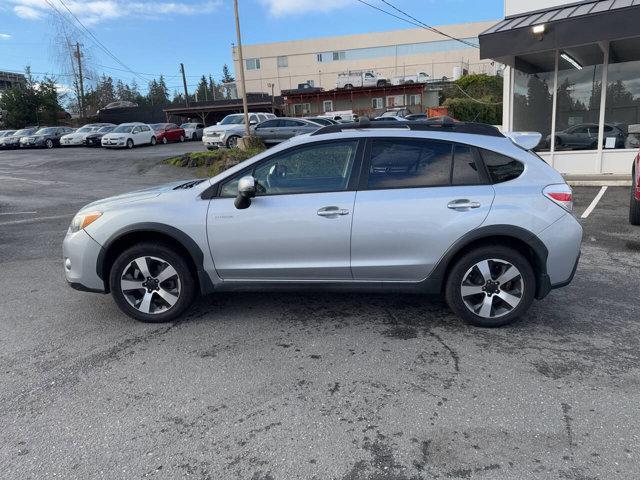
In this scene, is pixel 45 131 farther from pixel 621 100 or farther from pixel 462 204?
pixel 462 204

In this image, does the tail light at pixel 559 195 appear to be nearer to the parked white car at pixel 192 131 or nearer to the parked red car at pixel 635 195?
the parked red car at pixel 635 195

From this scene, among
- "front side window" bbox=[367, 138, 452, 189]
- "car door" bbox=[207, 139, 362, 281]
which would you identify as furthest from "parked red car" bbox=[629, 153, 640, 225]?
"car door" bbox=[207, 139, 362, 281]

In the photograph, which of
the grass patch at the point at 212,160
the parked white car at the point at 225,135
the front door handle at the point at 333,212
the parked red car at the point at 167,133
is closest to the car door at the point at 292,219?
the front door handle at the point at 333,212

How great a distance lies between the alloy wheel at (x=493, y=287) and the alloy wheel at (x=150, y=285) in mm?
2516

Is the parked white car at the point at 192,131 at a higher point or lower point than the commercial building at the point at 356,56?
lower

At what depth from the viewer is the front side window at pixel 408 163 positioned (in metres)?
4.24

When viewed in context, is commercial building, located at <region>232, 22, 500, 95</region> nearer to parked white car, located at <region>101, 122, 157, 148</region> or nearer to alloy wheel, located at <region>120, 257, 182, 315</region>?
parked white car, located at <region>101, 122, 157, 148</region>

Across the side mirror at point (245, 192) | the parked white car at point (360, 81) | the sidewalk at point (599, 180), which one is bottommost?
the sidewalk at point (599, 180)

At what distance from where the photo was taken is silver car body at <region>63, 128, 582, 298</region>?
411 centimetres

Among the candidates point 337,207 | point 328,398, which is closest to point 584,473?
point 328,398

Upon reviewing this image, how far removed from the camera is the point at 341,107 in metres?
48.0

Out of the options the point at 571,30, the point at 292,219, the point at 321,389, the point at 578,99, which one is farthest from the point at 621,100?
the point at 321,389

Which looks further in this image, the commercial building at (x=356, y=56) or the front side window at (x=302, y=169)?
the commercial building at (x=356, y=56)

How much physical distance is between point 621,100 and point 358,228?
12.1m
